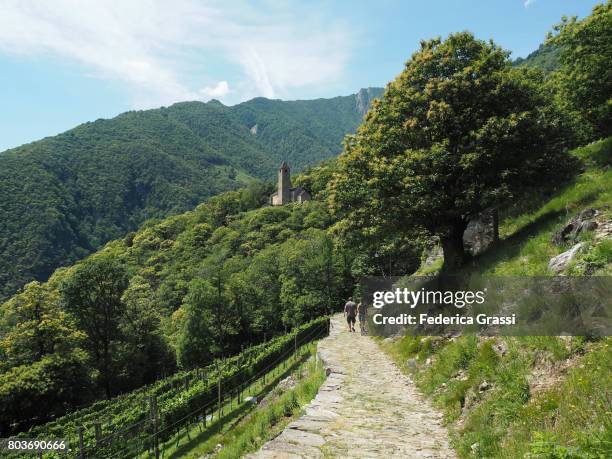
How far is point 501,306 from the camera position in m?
9.94

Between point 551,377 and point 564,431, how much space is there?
5.35ft

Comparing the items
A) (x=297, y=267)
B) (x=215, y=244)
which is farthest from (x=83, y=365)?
(x=215, y=244)

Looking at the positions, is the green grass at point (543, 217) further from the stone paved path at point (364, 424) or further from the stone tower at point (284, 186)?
the stone tower at point (284, 186)

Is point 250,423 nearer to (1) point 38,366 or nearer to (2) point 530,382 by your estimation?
(2) point 530,382

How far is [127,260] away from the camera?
11425 centimetres

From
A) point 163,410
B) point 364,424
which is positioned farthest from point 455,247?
point 163,410

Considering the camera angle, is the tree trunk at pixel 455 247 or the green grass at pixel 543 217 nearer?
the green grass at pixel 543 217

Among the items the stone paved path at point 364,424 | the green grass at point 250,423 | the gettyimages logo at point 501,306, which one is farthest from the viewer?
the green grass at point 250,423

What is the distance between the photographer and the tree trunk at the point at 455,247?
16.3 metres

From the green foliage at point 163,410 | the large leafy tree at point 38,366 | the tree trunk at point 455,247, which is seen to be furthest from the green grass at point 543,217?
the large leafy tree at point 38,366

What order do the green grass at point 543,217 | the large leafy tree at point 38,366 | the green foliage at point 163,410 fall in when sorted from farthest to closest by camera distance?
the large leafy tree at point 38,366 → the green foliage at point 163,410 → the green grass at point 543,217

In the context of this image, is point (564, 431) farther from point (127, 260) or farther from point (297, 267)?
point (127, 260)

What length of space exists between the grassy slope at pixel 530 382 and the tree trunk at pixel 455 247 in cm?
316

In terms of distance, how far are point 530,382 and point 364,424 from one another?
3034 millimetres
